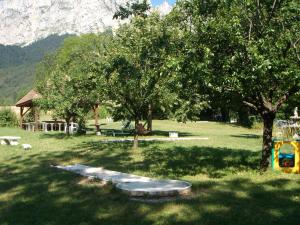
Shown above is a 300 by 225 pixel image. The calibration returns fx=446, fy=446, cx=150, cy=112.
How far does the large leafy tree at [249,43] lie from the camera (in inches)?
430

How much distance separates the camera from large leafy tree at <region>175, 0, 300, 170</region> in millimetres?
10930

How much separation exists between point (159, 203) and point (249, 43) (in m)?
4.66

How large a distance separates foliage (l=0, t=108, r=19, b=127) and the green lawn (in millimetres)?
34761

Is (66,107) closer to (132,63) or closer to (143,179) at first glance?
(132,63)

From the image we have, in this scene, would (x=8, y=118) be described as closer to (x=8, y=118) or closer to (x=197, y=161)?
(x=8, y=118)

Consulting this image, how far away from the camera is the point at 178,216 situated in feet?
28.7

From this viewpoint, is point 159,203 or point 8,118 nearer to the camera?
point 159,203

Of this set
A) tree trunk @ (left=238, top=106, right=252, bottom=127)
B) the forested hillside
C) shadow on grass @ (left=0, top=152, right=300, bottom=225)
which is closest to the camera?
shadow on grass @ (left=0, top=152, right=300, bottom=225)

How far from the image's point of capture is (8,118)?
171 feet

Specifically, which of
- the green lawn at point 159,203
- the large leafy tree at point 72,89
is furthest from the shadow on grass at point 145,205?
the large leafy tree at point 72,89

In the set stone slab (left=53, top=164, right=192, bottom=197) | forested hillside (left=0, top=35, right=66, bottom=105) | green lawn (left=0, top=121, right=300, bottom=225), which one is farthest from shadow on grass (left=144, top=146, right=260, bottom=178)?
forested hillside (left=0, top=35, right=66, bottom=105)

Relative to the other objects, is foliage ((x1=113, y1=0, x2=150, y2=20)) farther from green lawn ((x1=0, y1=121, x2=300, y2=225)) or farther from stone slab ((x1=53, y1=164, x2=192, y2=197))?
stone slab ((x1=53, y1=164, x2=192, y2=197))

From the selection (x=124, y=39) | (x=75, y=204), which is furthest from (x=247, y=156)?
(x=75, y=204)

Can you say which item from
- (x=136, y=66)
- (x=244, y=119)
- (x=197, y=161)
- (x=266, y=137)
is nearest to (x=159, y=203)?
(x=266, y=137)
